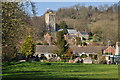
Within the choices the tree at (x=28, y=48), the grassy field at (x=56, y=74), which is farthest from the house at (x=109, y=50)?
the grassy field at (x=56, y=74)

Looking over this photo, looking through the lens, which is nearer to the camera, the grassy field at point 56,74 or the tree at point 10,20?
the tree at point 10,20

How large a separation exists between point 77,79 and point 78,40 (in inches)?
626

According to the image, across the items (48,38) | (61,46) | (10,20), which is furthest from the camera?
(48,38)

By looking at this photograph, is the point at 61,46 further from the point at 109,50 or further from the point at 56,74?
the point at 56,74

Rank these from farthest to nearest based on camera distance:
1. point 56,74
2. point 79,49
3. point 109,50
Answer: point 79,49 < point 109,50 < point 56,74

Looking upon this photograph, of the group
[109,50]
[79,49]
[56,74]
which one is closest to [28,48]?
[79,49]

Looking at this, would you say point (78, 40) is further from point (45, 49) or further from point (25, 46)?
point (25, 46)

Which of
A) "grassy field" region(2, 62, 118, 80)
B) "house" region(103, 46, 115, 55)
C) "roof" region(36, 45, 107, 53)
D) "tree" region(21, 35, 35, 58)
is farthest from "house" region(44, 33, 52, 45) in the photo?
"grassy field" region(2, 62, 118, 80)

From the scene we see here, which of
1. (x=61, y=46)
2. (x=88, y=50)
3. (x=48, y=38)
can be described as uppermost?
(x=48, y=38)

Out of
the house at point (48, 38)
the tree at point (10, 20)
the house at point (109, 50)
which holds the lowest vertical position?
the house at point (109, 50)

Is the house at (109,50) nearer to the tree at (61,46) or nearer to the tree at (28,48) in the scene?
the tree at (61,46)

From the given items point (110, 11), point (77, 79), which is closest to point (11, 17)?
point (77, 79)

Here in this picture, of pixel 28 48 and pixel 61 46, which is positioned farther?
pixel 61 46

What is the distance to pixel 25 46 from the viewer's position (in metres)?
13.2
